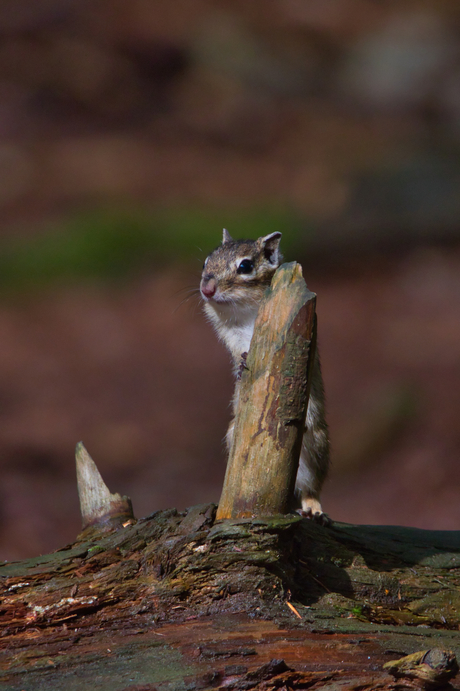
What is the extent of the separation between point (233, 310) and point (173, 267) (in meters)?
2.88

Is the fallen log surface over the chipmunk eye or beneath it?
Result: beneath

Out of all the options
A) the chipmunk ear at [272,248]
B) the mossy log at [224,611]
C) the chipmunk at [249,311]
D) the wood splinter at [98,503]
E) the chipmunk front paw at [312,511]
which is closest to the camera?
the mossy log at [224,611]

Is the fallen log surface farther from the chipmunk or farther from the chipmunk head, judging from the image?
the chipmunk head

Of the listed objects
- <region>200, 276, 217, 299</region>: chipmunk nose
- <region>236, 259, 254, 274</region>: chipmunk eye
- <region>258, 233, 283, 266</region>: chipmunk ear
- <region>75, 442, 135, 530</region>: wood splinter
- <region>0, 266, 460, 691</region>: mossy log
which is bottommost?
<region>0, 266, 460, 691</region>: mossy log

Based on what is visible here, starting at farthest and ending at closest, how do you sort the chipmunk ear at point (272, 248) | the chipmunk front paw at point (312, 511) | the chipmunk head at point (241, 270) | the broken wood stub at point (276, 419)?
the chipmunk ear at point (272, 248), the chipmunk head at point (241, 270), the chipmunk front paw at point (312, 511), the broken wood stub at point (276, 419)

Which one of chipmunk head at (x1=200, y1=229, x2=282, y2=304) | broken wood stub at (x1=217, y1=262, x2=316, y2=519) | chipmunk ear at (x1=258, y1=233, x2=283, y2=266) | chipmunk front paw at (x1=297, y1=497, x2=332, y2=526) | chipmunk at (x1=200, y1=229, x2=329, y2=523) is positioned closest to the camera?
broken wood stub at (x1=217, y1=262, x2=316, y2=519)

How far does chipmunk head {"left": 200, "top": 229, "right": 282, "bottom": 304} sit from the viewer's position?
237 centimetres

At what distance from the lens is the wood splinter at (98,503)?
1839 mm

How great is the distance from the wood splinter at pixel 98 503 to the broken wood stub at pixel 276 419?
416 millimetres

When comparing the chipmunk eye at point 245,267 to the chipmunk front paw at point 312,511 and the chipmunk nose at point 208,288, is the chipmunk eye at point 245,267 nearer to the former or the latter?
the chipmunk nose at point 208,288

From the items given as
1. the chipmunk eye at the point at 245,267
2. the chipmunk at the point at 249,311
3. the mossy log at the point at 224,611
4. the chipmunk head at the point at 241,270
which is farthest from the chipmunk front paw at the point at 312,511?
the chipmunk eye at the point at 245,267

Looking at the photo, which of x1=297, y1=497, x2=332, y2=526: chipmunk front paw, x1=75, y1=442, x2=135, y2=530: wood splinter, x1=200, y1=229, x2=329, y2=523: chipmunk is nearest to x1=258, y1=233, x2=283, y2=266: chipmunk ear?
x1=200, y1=229, x2=329, y2=523: chipmunk

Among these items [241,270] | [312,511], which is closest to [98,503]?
[312,511]

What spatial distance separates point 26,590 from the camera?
148 centimetres
